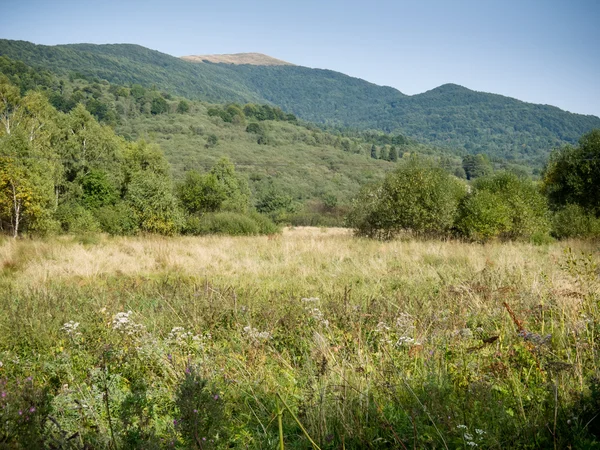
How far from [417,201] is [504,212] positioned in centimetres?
418

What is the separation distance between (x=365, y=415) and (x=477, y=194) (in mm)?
22073

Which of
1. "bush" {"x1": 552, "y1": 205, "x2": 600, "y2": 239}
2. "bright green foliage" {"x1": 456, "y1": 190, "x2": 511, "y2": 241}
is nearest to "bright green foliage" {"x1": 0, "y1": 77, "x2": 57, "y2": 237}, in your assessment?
"bright green foliage" {"x1": 456, "y1": 190, "x2": 511, "y2": 241}

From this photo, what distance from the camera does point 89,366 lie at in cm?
402

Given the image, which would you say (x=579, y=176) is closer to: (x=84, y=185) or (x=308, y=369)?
(x=308, y=369)

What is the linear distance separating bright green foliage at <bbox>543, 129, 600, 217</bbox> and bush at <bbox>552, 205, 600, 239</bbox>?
4490 millimetres

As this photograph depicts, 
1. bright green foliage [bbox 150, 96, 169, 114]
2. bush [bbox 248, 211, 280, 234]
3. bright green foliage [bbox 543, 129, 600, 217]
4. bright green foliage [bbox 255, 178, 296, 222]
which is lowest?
bright green foliage [bbox 255, 178, 296, 222]

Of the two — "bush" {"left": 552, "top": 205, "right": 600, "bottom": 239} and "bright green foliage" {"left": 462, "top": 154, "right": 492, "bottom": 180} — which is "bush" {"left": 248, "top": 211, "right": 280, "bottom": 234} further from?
"bright green foliage" {"left": 462, "top": 154, "right": 492, "bottom": 180}

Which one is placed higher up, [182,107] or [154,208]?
[182,107]

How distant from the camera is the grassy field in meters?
2.62

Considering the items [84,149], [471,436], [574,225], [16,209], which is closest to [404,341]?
[471,436]

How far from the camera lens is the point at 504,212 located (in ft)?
70.1

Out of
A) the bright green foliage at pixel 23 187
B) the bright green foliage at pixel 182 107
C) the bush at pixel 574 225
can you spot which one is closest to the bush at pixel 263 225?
the bright green foliage at pixel 23 187

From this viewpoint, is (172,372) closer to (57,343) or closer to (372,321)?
(57,343)

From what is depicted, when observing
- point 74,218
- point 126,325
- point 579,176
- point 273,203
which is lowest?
point 273,203
